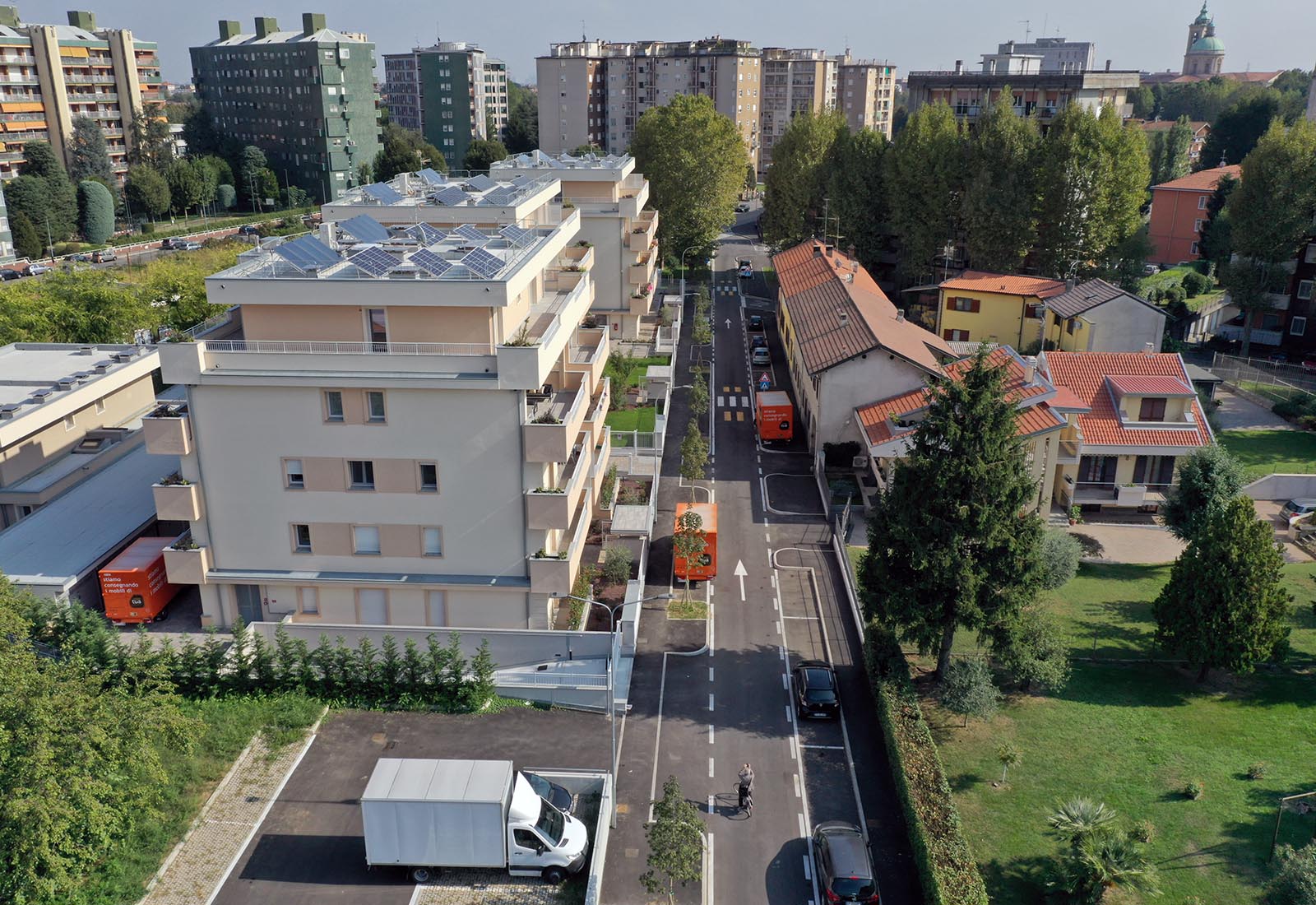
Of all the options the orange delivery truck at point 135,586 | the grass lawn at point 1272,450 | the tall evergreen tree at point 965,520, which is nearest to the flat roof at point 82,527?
the orange delivery truck at point 135,586

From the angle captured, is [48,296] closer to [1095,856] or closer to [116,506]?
[116,506]

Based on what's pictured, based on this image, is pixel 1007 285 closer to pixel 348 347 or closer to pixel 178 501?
pixel 348 347

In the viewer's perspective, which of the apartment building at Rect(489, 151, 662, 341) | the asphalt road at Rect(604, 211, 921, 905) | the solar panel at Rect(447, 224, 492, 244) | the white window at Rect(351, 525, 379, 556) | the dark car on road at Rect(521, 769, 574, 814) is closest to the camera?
the asphalt road at Rect(604, 211, 921, 905)

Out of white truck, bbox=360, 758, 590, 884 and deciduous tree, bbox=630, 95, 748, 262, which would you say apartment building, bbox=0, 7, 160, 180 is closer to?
deciduous tree, bbox=630, 95, 748, 262

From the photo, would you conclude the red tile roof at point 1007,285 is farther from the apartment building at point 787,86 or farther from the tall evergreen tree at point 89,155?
the tall evergreen tree at point 89,155

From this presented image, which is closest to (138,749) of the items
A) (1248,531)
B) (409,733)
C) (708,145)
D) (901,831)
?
(409,733)

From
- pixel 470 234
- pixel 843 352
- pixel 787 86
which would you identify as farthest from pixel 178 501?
pixel 787 86

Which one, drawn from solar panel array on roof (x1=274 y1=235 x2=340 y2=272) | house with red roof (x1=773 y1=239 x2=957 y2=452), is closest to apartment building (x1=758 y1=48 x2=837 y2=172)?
house with red roof (x1=773 y1=239 x2=957 y2=452)
